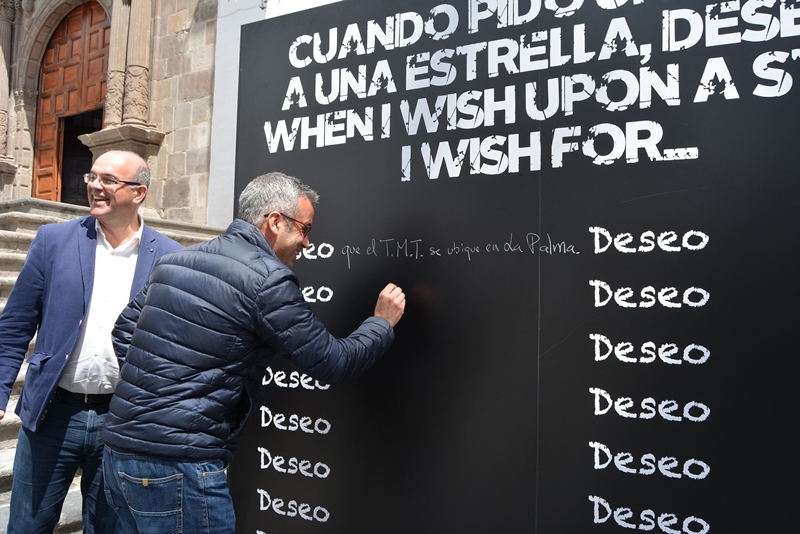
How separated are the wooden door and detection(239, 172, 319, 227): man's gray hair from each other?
9544 millimetres

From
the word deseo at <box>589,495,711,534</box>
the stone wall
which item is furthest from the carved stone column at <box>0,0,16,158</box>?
the word deseo at <box>589,495,711,534</box>

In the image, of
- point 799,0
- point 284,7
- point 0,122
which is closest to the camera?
point 799,0

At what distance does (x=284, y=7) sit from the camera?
119 inches

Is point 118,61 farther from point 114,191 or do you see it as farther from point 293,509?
point 293,509

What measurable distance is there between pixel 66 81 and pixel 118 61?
8.17 ft

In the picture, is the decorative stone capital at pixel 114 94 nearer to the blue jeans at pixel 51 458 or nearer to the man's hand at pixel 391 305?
the blue jeans at pixel 51 458

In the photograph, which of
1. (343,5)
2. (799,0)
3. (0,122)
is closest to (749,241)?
(799,0)

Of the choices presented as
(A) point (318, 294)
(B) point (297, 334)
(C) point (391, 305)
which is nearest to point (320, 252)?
(A) point (318, 294)

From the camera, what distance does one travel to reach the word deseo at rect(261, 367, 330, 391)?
9.29ft

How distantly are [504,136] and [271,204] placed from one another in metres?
0.92

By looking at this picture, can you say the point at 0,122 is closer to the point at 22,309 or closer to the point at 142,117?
the point at 142,117

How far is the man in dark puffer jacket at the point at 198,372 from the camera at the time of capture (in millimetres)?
1832

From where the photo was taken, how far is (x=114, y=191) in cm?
245

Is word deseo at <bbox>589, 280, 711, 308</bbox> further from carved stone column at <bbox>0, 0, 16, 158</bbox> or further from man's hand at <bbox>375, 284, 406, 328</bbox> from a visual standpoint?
carved stone column at <bbox>0, 0, 16, 158</bbox>
